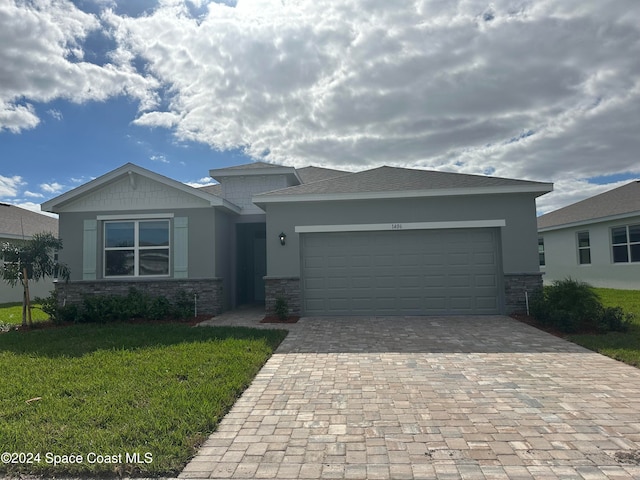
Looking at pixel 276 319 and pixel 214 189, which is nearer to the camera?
pixel 276 319

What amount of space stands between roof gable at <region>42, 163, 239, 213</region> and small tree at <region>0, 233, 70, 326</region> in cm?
151

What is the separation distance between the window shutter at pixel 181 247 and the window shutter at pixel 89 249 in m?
2.34

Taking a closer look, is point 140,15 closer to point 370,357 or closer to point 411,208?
→ point 411,208

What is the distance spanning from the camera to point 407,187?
34.7 ft

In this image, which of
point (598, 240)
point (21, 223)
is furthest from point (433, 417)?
point (21, 223)

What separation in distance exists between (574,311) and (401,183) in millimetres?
5115

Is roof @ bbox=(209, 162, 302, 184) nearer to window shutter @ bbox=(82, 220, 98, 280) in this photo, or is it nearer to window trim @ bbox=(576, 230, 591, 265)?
window shutter @ bbox=(82, 220, 98, 280)

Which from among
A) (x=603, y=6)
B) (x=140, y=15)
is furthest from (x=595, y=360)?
(x=140, y=15)

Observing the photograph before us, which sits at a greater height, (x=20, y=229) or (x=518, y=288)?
(x=20, y=229)

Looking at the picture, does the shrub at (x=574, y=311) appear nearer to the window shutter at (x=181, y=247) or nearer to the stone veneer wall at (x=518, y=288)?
the stone veneer wall at (x=518, y=288)

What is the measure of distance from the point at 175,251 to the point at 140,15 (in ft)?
19.4

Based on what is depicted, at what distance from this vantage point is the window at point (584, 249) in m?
18.1

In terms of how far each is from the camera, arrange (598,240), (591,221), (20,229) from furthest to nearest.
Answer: (20,229) < (598,240) < (591,221)

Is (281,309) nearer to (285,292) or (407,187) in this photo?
(285,292)
